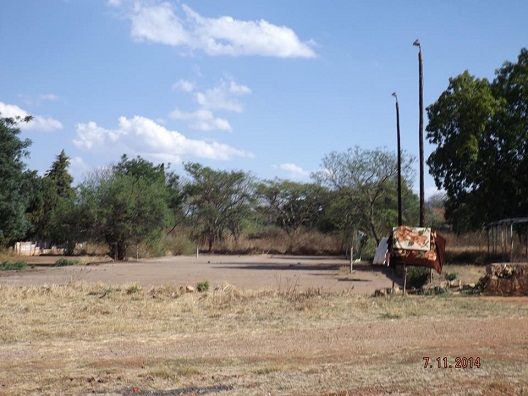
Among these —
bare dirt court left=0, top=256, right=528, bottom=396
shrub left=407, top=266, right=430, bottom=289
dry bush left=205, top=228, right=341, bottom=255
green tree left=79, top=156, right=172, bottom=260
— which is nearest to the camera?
bare dirt court left=0, top=256, right=528, bottom=396

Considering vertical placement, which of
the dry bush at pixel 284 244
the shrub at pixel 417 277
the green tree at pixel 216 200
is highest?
the green tree at pixel 216 200

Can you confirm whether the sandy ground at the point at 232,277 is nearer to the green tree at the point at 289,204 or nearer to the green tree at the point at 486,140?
the green tree at the point at 486,140

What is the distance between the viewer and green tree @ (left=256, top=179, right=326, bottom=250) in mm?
88250

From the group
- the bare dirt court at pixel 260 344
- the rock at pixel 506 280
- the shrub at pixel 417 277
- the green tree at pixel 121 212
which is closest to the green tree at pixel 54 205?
the green tree at pixel 121 212

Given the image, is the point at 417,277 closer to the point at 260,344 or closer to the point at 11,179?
the point at 260,344

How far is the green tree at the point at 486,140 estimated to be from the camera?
3931cm

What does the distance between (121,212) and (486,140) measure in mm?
27866

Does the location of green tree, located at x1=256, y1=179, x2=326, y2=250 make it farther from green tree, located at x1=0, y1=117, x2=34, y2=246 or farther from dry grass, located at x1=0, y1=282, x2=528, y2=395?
dry grass, located at x1=0, y1=282, x2=528, y2=395

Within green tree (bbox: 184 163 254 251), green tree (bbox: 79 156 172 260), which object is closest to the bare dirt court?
green tree (bbox: 79 156 172 260)

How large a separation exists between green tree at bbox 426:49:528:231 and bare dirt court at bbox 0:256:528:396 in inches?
855

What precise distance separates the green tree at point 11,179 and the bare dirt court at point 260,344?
1006 inches

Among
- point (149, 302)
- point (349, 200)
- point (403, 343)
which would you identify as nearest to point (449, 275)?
point (149, 302)

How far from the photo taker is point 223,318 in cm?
1622

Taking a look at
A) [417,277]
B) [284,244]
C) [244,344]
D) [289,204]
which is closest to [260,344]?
[244,344]
